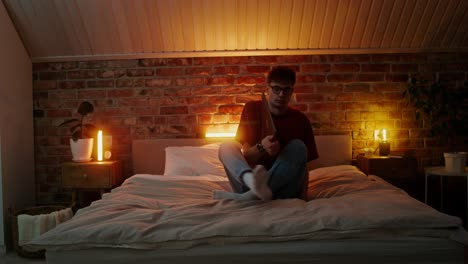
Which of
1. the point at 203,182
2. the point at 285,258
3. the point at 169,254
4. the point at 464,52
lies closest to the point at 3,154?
the point at 203,182

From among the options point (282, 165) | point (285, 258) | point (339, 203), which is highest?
point (282, 165)

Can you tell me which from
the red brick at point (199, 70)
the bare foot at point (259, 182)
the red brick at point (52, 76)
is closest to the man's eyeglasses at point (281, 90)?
the bare foot at point (259, 182)

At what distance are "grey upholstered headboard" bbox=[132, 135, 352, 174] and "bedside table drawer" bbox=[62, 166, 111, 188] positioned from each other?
35 cm

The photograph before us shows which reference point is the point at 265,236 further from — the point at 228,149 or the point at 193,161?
the point at 193,161

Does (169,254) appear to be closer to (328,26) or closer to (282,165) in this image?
(282,165)

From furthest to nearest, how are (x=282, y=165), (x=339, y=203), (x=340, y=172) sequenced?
(x=340, y=172) → (x=282, y=165) → (x=339, y=203)

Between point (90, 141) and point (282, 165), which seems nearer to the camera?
point (282, 165)

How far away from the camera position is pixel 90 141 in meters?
3.58

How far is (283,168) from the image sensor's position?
2252 mm

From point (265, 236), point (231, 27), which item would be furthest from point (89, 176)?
point (265, 236)

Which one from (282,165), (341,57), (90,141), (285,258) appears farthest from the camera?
(341,57)

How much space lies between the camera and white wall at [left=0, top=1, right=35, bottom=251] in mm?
3301

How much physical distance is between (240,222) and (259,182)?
12.1 inches

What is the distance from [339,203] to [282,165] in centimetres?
34
